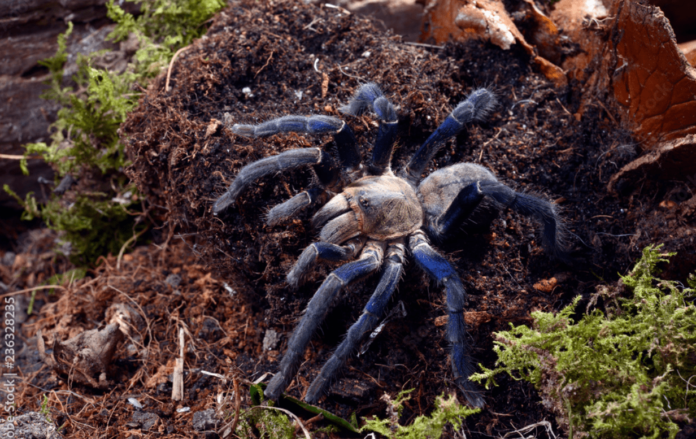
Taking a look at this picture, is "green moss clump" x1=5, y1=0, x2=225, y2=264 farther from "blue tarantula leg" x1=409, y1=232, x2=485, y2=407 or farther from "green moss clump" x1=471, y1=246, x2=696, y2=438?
"green moss clump" x1=471, y1=246, x2=696, y2=438

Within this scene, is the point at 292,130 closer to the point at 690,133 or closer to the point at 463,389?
the point at 463,389

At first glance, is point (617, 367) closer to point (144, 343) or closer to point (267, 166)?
point (267, 166)

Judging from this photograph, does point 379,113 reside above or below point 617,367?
above

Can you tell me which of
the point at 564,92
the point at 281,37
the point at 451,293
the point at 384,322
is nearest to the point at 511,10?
the point at 564,92

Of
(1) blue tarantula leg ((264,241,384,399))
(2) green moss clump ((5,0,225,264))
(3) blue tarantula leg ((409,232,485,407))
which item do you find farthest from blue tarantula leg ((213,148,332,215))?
(2) green moss clump ((5,0,225,264))

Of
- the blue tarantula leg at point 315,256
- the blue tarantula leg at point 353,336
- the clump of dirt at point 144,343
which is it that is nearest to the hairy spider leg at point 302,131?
the blue tarantula leg at point 315,256

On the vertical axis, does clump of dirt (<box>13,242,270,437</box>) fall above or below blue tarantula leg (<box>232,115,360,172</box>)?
below

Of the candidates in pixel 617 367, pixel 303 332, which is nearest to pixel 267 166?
pixel 303 332
